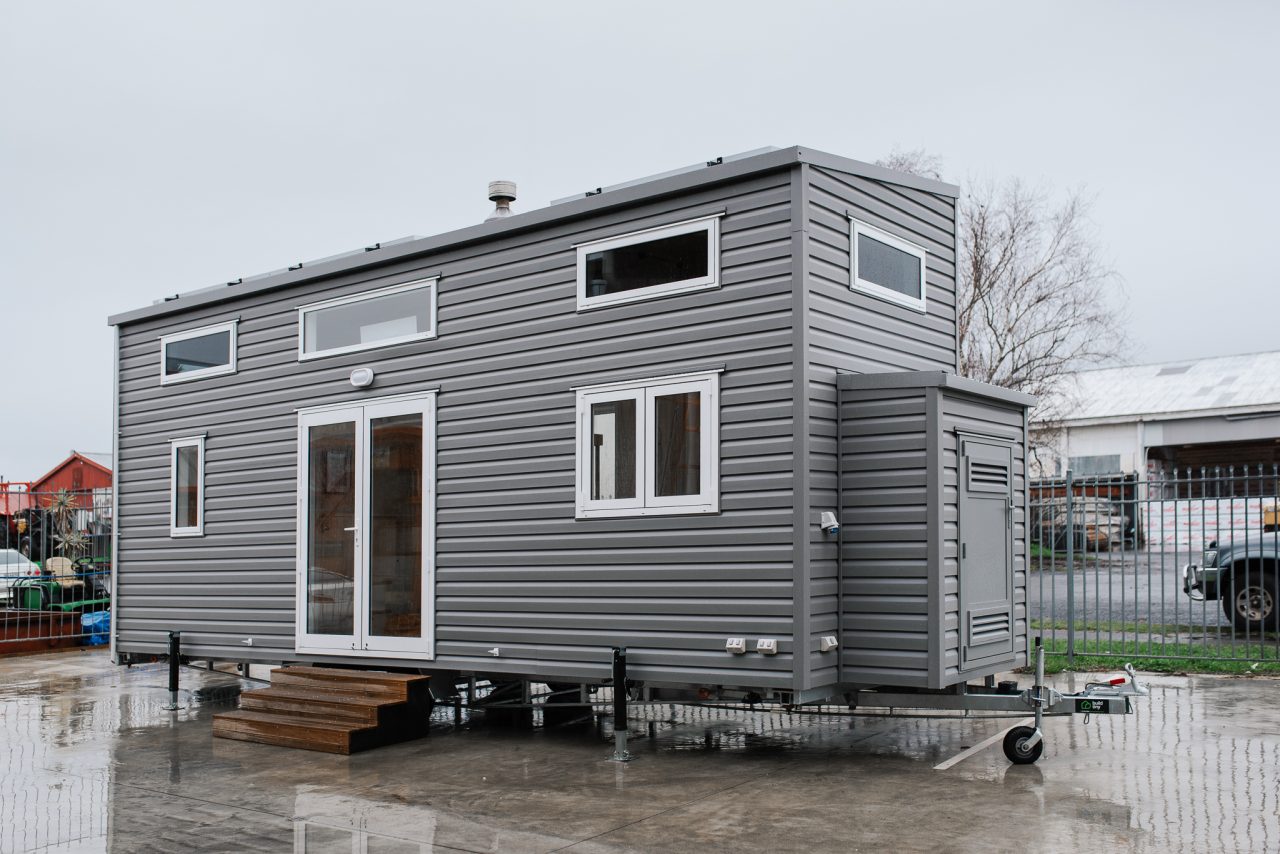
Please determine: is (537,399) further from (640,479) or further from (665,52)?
(665,52)

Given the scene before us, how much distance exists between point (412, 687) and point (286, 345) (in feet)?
11.8

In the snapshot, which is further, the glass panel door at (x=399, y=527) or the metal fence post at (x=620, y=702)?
the glass panel door at (x=399, y=527)

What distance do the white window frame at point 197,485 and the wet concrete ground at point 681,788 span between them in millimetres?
2002

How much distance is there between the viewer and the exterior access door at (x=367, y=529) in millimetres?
9266

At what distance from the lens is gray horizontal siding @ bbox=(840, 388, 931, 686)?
23.6 ft

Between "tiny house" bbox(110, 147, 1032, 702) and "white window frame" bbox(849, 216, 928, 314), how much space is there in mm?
33

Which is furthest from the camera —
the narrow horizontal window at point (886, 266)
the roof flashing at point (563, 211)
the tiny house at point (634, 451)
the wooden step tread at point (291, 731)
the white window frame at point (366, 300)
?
the white window frame at point (366, 300)

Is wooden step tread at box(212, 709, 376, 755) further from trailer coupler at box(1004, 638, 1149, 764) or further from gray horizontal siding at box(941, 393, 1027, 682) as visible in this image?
trailer coupler at box(1004, 638, 1149, 764)

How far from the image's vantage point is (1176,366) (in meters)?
31.1

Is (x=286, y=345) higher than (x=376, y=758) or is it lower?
higher

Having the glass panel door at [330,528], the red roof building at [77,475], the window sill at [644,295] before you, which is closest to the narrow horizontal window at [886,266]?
the window sill at [644,295]

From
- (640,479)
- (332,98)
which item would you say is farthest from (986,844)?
(332,98)

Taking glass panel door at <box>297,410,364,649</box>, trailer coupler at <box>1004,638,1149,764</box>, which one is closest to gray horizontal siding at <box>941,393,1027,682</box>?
trailer coupler at <box>1004,638,1149,764</box>

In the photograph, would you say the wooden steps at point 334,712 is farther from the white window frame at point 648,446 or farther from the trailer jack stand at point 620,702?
the white window frame at point 648,446
